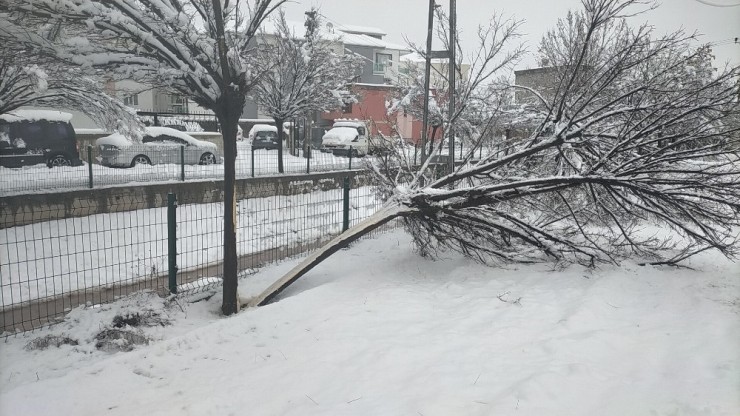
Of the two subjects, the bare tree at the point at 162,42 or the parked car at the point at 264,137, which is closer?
the bare tree at the point at 162,42

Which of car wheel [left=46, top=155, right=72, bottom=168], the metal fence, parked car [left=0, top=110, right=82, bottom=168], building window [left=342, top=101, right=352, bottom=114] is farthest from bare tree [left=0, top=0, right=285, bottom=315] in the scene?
building window [left=342, top=101, right=352, bottom=114]

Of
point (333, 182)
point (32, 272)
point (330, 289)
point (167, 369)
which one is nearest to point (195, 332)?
point (167, 369)

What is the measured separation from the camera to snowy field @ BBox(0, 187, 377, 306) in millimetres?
6926

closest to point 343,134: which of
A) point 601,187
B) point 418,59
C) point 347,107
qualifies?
point 418,59

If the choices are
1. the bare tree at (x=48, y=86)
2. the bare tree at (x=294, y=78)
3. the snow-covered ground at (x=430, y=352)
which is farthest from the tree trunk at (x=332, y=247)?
the bare tree at (x=294, y=78)

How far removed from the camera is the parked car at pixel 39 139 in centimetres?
1249

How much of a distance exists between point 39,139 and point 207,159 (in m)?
4.96

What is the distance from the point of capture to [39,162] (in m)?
12.6

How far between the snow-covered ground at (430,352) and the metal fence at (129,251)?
1.17 meters

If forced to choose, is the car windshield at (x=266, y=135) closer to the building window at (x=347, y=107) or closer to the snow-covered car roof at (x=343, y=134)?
the snow-covered car roof at (x=343, y=134)

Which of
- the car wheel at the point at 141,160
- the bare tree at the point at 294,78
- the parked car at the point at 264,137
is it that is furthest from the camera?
the parked car at the point at 264,137

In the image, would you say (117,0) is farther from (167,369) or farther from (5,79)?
(5,79)

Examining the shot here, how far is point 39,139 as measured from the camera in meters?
13.4

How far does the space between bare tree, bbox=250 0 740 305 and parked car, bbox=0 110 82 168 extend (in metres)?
10.1
